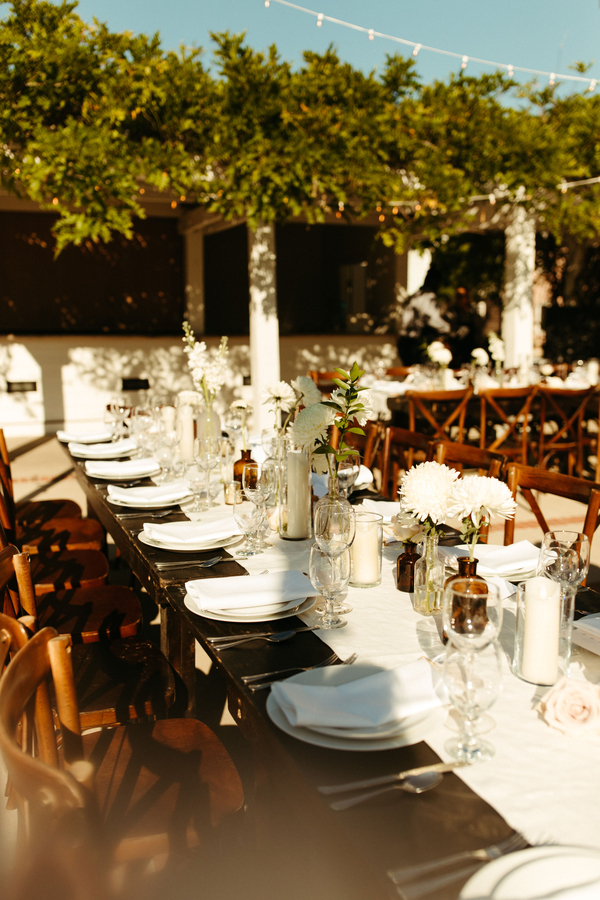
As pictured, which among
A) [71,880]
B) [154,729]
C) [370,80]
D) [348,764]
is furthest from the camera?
[370,80]

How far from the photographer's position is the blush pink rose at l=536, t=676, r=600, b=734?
1.03 m

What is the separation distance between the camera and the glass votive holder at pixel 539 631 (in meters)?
1.17

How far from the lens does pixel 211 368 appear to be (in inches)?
107

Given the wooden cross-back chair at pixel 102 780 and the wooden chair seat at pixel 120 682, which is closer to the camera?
the wooden cross-back chair at pixel 102 780

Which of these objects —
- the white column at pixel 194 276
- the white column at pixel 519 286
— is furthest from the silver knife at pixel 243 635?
the white column at pixel 194 276

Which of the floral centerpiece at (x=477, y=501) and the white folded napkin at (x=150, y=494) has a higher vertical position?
the floral centerpiece at (x=477, y=501)

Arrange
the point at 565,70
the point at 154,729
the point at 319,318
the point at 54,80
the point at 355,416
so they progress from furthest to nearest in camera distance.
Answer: the point at 319,318 → the point at 565,70 → the point at 54,80 → the point at 355,416 → the point at 154,729

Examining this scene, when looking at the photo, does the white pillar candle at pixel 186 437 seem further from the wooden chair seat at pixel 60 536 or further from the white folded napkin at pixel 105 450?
the wooden chair seat at pixel 60 536

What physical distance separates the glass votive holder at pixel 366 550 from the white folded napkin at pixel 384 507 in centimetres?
52

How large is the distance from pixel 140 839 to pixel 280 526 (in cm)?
96

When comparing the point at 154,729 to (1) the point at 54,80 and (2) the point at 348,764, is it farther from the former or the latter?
(1) the point at 54,80

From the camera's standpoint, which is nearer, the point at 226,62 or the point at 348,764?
the point at 348,764

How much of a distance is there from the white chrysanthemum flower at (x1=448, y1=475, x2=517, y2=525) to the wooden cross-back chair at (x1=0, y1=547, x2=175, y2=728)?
86cm

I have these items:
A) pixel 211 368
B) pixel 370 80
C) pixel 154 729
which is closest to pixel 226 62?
pixel 370 80
